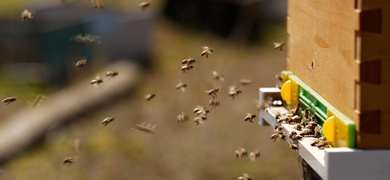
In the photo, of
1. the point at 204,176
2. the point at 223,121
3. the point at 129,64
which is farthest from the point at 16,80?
the point at 204,176

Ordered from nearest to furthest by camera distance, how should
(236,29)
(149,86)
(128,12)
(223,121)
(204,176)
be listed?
(204,176)
(223,121)
(149,86)
(128,12)
(236,29)

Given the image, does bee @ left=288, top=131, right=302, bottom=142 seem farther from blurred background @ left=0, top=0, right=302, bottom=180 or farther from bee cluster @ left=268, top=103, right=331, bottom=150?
blurred background @ left=0, top=0, right=302, bottom=180

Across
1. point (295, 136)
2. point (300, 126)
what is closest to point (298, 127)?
point (300, 126)

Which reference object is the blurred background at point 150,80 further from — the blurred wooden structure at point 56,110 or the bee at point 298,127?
the bee at point 298,127

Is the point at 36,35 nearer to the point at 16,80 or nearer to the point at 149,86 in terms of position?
the point at 16,80

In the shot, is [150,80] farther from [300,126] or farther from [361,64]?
[361,64]

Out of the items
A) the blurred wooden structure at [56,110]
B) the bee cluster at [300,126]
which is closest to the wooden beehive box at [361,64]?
the bee cluster at [300,126]

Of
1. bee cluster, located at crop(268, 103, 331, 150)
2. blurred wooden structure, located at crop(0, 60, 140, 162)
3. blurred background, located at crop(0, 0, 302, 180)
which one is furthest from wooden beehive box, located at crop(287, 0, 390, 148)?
blurred wooden structure, located at crop(0, 60, 140, 162)
